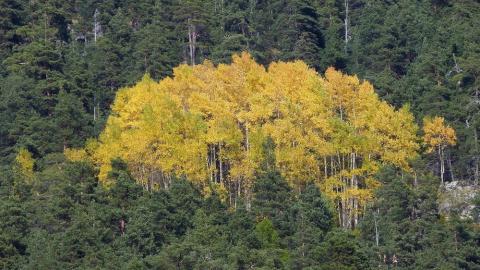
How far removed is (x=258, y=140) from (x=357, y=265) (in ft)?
50.9

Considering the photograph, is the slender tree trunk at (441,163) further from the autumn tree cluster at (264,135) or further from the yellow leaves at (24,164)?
the yellow leaves at (24,164)

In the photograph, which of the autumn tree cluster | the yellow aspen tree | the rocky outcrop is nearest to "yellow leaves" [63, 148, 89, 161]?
the autumn tree cluster

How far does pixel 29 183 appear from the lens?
3017 inches

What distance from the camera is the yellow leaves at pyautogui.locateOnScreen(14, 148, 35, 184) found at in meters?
77.3

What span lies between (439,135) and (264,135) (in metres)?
9.80

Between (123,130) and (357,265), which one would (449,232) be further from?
(123,130)

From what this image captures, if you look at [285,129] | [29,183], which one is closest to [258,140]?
[285,129]

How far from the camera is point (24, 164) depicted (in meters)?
78.8

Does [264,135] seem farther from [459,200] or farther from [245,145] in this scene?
[459,200]

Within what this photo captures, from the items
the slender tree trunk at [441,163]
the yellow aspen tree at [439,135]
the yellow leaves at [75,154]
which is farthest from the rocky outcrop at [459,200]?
the yellow leaves at [75,154]

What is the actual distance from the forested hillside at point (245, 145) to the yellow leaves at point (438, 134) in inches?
4.4

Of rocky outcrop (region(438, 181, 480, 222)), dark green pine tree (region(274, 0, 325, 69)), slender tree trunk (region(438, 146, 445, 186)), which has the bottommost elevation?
rocky outcrop (region(438, 181, 480, 222))

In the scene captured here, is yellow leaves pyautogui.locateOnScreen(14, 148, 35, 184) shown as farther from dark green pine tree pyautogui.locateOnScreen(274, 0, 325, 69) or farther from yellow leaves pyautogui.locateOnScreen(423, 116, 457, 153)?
dark green pine tree pyautogui.locateOnScreen(274, 0, 325, 69)

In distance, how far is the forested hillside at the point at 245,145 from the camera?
216 feet
